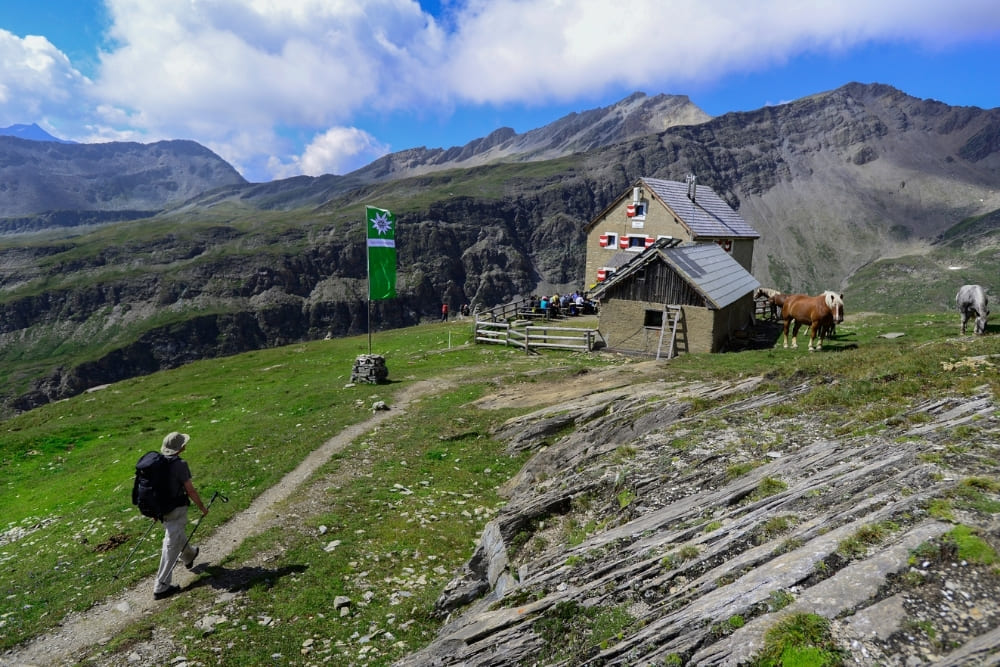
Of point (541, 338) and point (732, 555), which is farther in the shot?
point (541, 338)

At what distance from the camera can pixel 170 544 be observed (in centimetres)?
1111

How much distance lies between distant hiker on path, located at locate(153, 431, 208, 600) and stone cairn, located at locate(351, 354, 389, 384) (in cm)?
1760

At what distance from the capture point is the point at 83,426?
29.1 metres

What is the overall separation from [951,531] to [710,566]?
2.51 m

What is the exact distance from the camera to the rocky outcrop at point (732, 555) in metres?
4.93

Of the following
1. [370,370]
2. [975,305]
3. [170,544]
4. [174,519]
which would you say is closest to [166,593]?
[170,544]

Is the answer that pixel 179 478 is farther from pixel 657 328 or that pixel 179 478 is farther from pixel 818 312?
pixel 818 312

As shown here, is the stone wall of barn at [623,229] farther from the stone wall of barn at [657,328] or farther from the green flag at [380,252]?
the green flag at [380,252]

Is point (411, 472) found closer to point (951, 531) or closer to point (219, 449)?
point (219, 449)

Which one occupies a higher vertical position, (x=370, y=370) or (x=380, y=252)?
(x=380, y=252)

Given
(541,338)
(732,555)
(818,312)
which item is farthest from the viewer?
(541,338)

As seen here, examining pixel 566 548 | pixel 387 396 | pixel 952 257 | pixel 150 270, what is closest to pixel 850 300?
pixel 952 257

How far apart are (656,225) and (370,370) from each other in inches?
1558

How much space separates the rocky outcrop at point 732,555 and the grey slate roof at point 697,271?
20.2 meters
